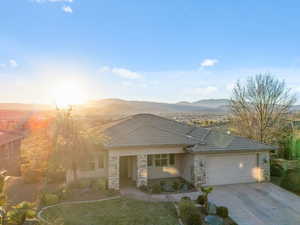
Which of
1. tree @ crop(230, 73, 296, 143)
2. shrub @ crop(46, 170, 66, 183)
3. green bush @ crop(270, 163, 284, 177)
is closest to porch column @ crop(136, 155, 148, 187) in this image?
shrub @ crop(46, 170, 66, 183)

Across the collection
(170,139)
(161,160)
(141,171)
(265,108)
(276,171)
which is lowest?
(276,171)

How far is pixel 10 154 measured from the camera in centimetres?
2458

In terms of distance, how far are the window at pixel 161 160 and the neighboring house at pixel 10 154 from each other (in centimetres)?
1326

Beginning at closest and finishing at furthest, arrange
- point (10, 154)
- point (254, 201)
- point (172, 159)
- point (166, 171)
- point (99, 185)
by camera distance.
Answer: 1. point (254, 201)
2. point (99, 185)
3. point (166, 171)
4. point (172, 159)
5. point (10, 154)

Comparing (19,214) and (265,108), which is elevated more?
(265,108)

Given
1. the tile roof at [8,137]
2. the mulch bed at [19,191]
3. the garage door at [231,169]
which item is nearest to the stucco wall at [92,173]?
the mulch bed at [19,191]

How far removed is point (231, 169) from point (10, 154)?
75.6 ft

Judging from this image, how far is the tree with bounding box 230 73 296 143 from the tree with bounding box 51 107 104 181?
1720 cm

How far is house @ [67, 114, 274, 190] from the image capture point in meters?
14.8

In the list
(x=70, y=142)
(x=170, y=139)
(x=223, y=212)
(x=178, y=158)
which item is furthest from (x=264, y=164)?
(x=70, y=142)

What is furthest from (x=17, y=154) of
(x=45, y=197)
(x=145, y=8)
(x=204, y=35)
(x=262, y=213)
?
(x=262, y=213)

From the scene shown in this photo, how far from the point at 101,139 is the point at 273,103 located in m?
19.2

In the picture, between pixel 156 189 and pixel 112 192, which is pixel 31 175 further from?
pixel 156 189

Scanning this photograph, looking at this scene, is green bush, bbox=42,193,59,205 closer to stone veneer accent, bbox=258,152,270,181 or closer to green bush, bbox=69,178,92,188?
green bush, bbox=69,178,92,188
